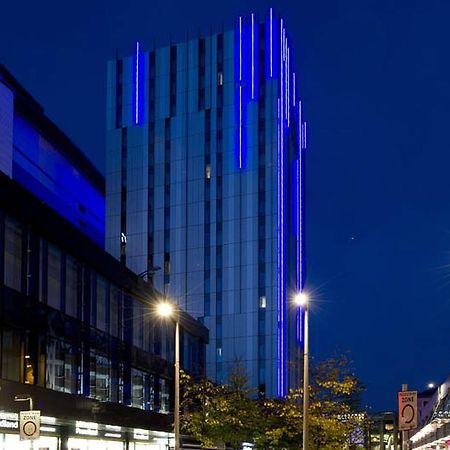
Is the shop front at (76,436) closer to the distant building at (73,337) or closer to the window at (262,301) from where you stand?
the distant building at (73,337)

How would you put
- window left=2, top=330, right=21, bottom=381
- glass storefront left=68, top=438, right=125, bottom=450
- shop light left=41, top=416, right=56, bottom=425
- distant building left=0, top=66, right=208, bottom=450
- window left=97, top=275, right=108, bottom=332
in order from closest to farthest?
window left=2, top=330, right=21, bottom=381 < distant building left=0, top=66, right=208, bottom=450 < shop light left=41, top=416, right=56, bottom=425 < glass storefront left=68, top=438, right=125, bottom=450 < window left=97, top=275, right=108, bottom=332

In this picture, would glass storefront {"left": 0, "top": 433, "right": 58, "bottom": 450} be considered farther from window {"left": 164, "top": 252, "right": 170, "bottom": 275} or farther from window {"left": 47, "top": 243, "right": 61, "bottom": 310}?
window {"left": 164, "top": 252, "right": 170, "bottom": 275}

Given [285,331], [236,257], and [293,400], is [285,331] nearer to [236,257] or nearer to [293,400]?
[236,257]

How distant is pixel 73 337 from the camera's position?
4484 cm

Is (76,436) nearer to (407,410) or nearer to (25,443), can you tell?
(25,443)

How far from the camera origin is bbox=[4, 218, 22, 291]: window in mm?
37594

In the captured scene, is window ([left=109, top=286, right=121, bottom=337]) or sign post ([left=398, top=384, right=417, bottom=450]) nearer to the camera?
sign post ([left=398, top=384, right=417, bottom=450])

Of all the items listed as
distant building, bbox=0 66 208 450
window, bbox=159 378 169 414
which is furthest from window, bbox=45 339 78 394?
window, bbox=159 378 169 414

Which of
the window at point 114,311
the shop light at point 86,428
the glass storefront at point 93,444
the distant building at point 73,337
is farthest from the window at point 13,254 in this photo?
the window at point 114,311

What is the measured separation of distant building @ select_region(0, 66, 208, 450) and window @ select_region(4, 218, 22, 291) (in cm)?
4

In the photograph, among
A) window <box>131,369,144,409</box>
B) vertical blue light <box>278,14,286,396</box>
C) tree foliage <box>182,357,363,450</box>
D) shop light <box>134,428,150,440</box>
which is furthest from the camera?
vertical blue light <box>278,14,286,396</box>

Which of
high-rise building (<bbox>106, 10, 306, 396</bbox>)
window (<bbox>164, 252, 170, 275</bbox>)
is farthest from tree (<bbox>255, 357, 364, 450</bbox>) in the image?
window (<bbox>164, 252, 170, 275</bbox>)

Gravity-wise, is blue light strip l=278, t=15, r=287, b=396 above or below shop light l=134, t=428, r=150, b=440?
above

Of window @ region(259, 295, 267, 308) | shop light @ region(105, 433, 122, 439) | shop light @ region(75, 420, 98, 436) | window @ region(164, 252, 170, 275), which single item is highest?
window @ region(164, 252, 170, 275)
